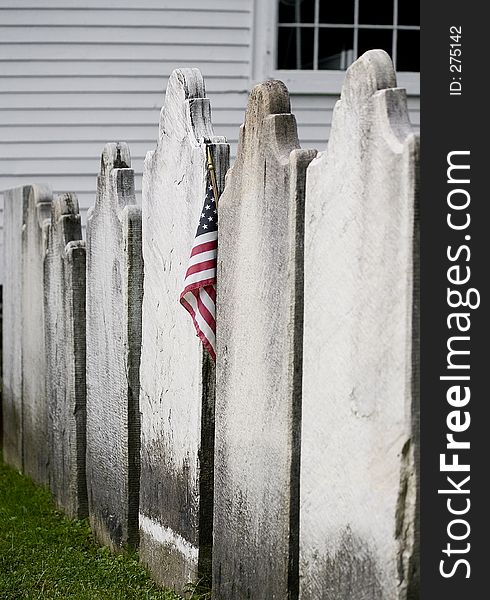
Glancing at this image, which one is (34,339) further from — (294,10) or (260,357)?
(294,10)

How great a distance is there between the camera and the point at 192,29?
32.9 ft

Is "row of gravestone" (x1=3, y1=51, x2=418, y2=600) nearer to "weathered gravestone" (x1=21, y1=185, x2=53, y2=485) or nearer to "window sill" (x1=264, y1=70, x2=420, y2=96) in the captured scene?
"weathered gravestone" (x1=21, y1=185, x2=53, y2=485)

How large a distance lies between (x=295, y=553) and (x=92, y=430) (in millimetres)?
2136

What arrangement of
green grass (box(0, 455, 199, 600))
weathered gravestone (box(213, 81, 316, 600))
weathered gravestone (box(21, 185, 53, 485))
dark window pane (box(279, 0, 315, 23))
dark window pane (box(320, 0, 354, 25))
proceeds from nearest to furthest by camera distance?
weathered gravestone (box(213, 81, 316, 600)), green grass (box(0, 455, 199, 600)), weathered gravestone (box(21, 185, 53, 485)), dark window pane (box(279, 0, 315, 23)), dark window pane (box(320, 0, 354, 25))

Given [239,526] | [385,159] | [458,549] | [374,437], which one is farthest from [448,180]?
[239,526]

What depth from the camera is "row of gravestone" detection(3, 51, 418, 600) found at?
2.82 m

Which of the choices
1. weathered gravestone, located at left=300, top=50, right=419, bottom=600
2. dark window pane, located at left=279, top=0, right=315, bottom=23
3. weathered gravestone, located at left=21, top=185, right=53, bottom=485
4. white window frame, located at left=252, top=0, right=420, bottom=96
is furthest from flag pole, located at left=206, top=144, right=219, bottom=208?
dark window pane, located at left=279, top=0, right=315, bottom=23

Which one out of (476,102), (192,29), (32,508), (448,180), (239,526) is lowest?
(32,508)

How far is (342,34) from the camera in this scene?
10.4 m

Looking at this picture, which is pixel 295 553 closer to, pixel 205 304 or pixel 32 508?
pixel 205 304

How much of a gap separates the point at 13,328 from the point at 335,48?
4.52 m

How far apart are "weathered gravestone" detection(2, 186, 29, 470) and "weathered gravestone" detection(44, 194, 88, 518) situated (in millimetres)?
1063

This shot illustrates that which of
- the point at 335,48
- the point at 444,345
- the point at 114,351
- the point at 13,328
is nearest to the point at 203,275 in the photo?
the point at 114,351

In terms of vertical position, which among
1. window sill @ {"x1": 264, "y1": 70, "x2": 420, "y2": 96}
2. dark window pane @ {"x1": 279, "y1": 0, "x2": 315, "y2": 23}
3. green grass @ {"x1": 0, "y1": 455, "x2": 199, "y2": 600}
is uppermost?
dark window pane @ {"x1": 279, "y1": 0, "x2": 315, "y2": 23}
